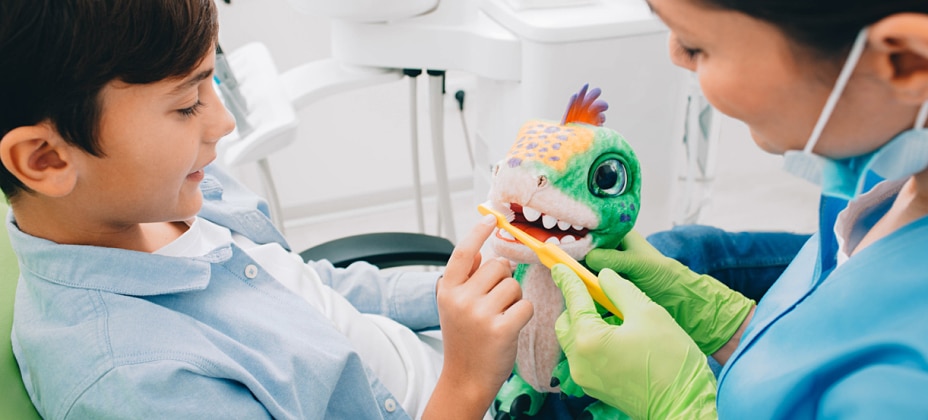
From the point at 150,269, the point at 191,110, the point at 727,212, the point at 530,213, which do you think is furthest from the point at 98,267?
the point at 727,212

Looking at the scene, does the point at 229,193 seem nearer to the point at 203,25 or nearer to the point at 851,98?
the point at 203,25

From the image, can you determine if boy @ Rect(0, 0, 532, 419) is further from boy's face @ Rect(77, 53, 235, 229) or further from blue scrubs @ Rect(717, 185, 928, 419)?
blue scrubs @ Rect(717, 185, 928, 419)

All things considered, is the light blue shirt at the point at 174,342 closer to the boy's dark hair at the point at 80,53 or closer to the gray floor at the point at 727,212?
the boy's dark hair at the point at 80,53

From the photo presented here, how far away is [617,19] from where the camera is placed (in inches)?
44.5

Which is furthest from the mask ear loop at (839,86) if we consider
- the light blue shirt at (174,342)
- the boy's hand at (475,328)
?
the light blue shirt at (174,342)

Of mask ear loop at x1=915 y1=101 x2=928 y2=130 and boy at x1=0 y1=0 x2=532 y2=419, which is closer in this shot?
mask ear loop at x1=915 y1=101 x2=928 y2=130

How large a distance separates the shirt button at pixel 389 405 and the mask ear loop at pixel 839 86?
1.84 ft

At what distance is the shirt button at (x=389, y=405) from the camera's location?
2.87ft

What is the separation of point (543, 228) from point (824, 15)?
0.45 m

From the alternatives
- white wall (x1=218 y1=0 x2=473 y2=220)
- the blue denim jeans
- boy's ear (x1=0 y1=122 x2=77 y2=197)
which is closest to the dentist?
the blue denim jeans

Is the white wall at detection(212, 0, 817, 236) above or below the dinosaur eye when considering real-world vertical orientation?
below

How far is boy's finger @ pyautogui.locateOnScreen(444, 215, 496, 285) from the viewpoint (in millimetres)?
847

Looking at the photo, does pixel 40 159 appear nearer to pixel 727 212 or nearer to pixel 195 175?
pixel 195 175

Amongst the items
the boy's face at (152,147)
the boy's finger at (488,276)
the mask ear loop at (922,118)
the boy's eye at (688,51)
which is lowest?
the boy's finger at (488,276)
